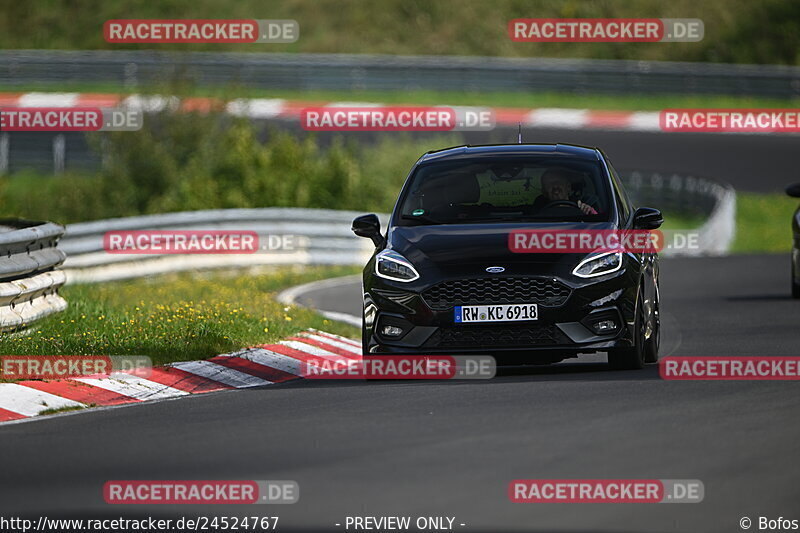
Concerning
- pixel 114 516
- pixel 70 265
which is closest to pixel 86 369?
pixel 114 516

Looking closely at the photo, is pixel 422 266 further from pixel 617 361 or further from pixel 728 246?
pixel 728 246

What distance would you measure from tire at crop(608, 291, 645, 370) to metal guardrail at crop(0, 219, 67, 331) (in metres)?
4.55

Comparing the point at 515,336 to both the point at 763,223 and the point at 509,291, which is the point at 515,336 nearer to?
the point at 509,291

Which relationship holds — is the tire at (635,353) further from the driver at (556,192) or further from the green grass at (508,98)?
the green grass at (508,98)

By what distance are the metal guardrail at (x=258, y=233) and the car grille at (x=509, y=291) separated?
11.2m

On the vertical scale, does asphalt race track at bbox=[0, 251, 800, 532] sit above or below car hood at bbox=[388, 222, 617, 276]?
below

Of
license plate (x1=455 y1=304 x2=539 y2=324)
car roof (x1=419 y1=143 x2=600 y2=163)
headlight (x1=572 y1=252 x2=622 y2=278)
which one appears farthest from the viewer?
car roof (x1=419 y1=143 x2=600 y2=163)

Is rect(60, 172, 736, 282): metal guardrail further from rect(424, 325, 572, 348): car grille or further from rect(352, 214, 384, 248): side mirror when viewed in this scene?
rect(424, 325, 572, 348): car grille

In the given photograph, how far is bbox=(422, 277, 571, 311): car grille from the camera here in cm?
1147

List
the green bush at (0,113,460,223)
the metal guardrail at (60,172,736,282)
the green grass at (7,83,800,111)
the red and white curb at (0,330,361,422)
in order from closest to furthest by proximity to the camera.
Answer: the red and white curb at (0,330,361,422) → the metal guardrail at (60,172,736,282) → the green bush at (0,113,460,223) → the green grass at (7,83,800,111)

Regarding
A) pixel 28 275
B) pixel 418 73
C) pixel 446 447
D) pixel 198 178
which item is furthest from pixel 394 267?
pixel 418 73

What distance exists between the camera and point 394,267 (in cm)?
1182

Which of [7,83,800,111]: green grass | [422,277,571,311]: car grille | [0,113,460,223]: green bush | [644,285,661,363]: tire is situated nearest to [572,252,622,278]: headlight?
[422,277,571,311]: car grille

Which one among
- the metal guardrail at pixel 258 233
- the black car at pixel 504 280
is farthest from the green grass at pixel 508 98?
the black car at pixel 504 280
